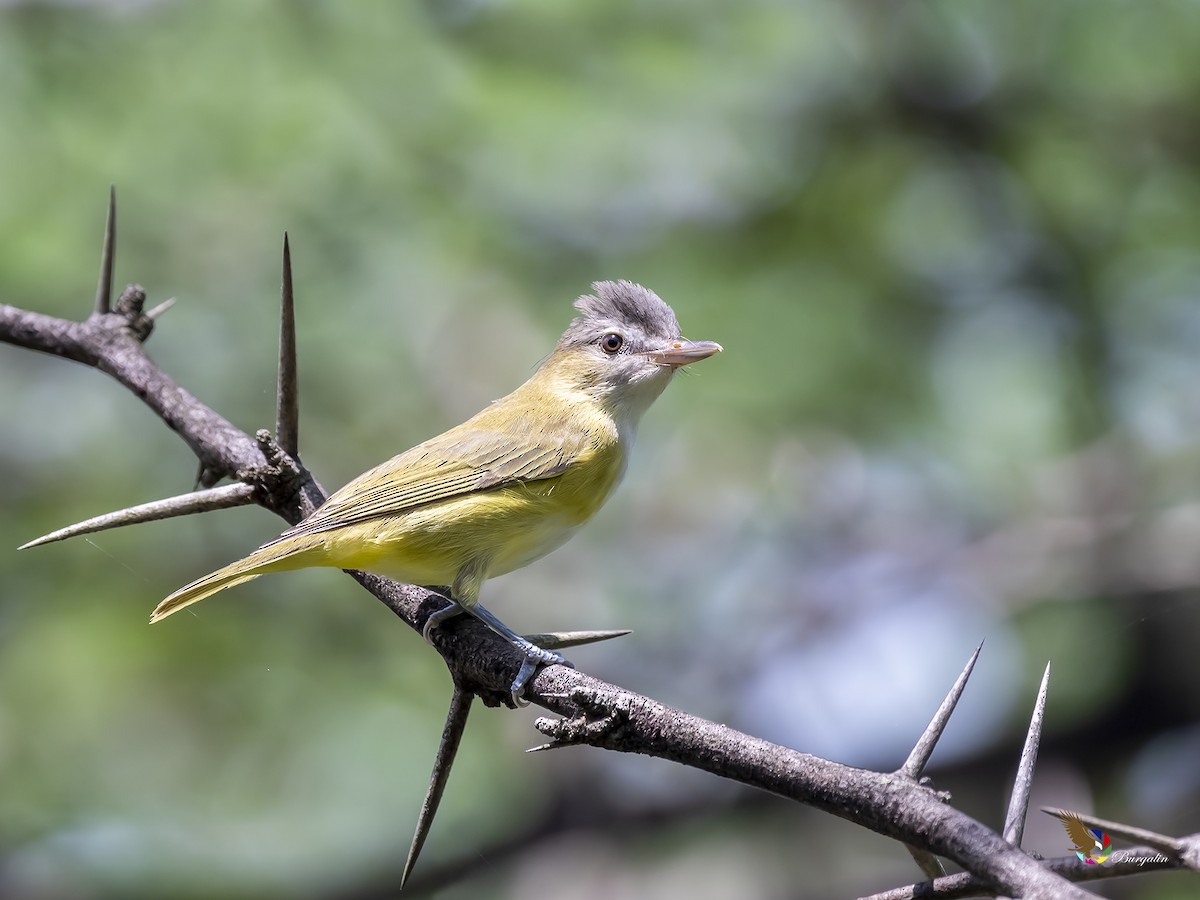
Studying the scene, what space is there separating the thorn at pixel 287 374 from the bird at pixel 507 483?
0.29 metres

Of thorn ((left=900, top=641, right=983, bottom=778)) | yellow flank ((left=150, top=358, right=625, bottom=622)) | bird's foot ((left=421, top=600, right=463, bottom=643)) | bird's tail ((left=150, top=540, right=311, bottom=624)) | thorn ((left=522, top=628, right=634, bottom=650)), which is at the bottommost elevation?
thorn ((left=900, top=641, right=983, bottom=778))

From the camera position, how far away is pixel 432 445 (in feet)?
13.5

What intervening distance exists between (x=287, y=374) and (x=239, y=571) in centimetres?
84

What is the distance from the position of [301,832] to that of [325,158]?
4.58 meters

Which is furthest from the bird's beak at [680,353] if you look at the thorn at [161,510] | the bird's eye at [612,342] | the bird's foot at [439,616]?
the thorn at [161,510]

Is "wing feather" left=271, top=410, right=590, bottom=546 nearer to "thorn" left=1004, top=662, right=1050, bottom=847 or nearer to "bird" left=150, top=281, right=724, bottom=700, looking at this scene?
"bird" left=150, top=281, right=724, bottom=700

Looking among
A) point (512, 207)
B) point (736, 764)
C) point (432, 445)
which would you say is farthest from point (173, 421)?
point (512, 207)

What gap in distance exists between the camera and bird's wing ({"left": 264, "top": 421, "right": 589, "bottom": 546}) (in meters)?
3.77

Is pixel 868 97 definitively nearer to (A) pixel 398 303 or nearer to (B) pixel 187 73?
(A) pixel 398 303

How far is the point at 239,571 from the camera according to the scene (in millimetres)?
3264

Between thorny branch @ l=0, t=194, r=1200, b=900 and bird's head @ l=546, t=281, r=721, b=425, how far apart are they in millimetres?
1859

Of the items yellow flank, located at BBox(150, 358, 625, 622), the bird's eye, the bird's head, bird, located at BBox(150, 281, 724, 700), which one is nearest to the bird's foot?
bird, located at BBox(150, 281, 724, 700)

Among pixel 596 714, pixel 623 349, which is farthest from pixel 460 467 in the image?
pixel 596 714

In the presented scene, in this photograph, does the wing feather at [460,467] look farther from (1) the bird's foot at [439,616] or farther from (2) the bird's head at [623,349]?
(2) the bird's head at [623,349]
